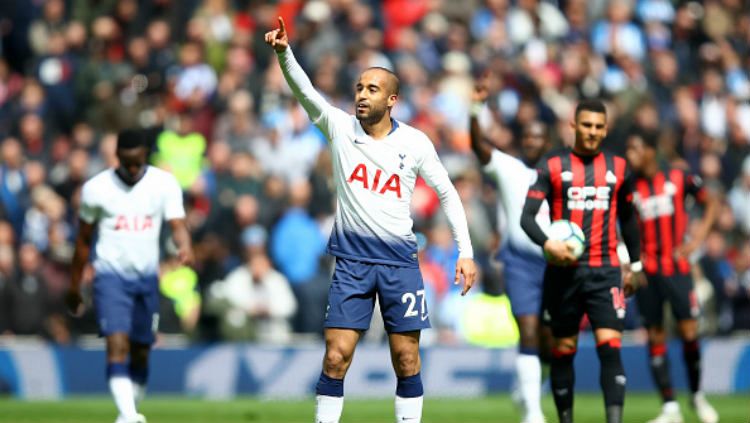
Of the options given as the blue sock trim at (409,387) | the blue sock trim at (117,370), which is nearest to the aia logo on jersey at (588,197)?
the blue sock trim at (409,387)

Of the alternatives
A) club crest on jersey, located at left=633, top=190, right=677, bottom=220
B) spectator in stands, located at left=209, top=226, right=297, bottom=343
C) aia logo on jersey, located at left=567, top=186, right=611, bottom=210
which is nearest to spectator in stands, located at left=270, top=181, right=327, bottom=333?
spectator in stands, located at left=209, top=226, right=297, bottom=343

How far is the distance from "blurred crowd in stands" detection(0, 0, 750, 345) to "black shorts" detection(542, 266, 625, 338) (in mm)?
4561

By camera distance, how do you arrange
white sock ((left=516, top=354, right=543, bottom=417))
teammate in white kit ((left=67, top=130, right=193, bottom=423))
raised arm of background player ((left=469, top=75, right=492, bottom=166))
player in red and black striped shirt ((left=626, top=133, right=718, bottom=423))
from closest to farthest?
1. teammate in white kit ((left=67, top=130, right=193, bottom=423))
2. white sock ((left=516, top=354, right=543, bottom=417))
3. raised arm of background player ((left=469, top=75, right=492, bottom=166))
4. player in red and black striped shirt ((left=626, top=133, right=718, bottom=423))

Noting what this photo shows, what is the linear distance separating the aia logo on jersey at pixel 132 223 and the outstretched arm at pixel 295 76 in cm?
289

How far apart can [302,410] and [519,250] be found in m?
3.48

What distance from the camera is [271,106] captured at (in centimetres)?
2152

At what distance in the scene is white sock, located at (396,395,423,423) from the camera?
10.4 metres

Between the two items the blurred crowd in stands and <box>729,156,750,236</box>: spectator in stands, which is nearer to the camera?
the blurred crowd in stands

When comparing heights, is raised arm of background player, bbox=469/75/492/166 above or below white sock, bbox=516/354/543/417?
above

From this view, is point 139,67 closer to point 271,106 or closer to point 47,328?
point 271,106

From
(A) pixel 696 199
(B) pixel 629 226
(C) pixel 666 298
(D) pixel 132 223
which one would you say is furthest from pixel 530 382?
(D) pixel 132 223

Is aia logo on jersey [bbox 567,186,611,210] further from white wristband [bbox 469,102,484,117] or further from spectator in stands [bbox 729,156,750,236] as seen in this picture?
spectator in stands [bbox 729,156,750,236]

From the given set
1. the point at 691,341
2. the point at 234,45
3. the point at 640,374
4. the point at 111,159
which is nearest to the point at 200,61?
the point at 234,45

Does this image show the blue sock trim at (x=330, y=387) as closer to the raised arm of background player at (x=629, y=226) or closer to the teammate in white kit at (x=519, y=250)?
the raised arm of background player at (x=629, y=226)
